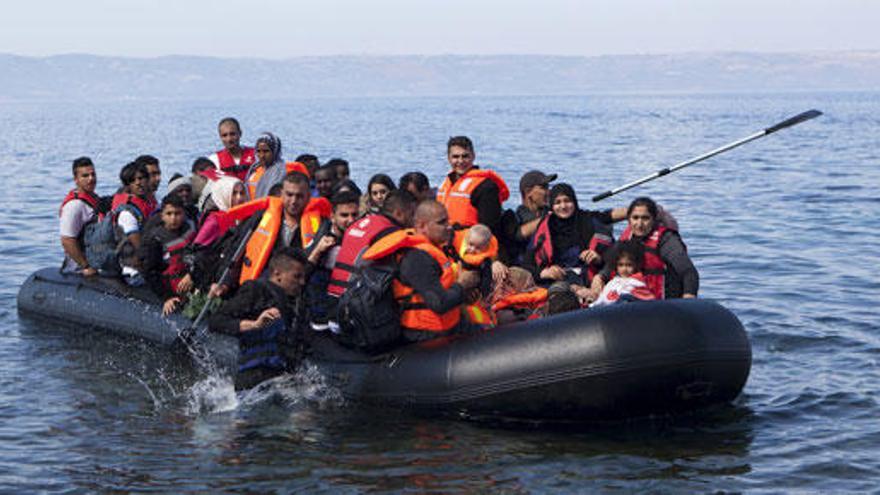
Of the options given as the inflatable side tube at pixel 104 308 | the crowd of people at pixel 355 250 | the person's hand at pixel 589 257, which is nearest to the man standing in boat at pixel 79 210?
the crowd of people at pixel 355 250

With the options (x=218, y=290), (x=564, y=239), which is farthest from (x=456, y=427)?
(x=218, y=290)

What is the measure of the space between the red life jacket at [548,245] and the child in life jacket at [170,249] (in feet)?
9.44

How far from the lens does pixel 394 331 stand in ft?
27.0

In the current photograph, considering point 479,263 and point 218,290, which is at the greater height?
point 479,263

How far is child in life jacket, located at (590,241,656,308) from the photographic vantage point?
8.45 metres

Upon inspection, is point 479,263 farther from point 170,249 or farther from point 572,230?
point 170,249

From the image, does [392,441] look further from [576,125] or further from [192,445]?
[576,125]

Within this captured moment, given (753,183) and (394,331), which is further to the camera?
(753,183)

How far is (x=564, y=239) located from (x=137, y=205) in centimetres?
380

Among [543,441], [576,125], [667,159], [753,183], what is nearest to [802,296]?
[543,441]

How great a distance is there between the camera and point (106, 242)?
11195mm

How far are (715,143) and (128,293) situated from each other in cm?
4101

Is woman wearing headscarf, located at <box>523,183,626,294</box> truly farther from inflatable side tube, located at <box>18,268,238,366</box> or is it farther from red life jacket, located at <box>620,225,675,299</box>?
inflatable side tube, located at <box>18,268,238,366</box>

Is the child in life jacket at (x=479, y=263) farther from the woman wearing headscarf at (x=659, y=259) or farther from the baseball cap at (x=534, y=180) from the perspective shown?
the baseball cap at (x=534, y=180)
